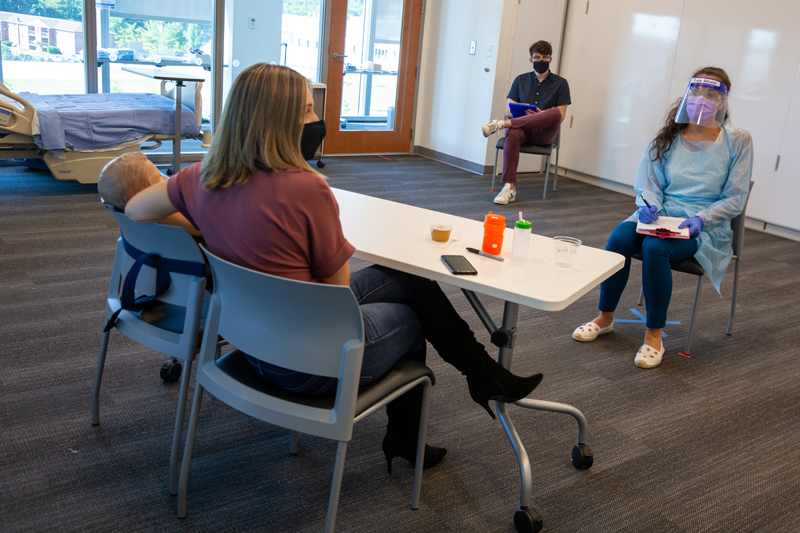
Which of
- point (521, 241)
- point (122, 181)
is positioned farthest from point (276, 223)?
point (521, 241)

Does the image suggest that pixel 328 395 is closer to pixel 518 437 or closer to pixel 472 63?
pixel 518 437

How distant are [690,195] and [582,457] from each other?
147 cm

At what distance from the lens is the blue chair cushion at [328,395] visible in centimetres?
148

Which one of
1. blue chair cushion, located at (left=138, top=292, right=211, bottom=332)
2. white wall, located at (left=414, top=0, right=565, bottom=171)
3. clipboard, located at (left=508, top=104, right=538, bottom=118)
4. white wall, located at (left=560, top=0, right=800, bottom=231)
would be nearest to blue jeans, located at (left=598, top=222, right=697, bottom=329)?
blue chair cushion, located at (left=138, top=292, right=211, bottom=332)

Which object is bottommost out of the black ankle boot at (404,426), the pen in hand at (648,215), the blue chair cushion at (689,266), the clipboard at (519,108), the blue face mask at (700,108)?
the black ankle boot at (404,426)

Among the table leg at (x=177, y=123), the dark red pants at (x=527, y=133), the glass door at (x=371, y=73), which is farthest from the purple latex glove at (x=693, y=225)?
the glass door at (x=371, y=73)

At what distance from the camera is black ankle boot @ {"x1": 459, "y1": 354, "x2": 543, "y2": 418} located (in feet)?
5.80

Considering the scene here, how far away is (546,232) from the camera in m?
4.71

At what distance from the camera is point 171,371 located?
91.2 inches

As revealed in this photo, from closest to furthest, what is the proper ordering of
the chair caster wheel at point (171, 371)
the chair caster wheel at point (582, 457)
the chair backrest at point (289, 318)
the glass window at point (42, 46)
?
1. the chair backrest at point (289, 318)
2. the chair caster wheel at point (582, 457)
3. the chair caster wheel at point (171, 371)
4. the glass window at point (42, 46)

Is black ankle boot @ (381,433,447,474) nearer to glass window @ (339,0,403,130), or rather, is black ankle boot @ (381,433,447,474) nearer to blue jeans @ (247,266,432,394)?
blue jeans @ (247,266,432,394)

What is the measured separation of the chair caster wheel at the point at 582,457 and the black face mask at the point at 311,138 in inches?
157

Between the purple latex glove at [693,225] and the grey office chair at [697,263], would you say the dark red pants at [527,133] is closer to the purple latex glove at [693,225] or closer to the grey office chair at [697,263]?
the grey office chair at [697,263]

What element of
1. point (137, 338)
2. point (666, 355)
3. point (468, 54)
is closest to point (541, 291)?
point (137, 338)
